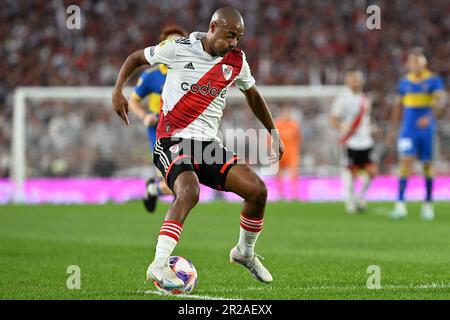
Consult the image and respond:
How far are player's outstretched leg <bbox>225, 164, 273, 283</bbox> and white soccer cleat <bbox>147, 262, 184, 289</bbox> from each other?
2.91 ft

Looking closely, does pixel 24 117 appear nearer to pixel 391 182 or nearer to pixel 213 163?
pixel 391 182

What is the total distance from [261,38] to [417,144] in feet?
44.7

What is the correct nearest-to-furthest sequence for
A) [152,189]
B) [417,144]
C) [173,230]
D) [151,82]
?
[173,230] < [151,82] < [152,189] < [417,144]

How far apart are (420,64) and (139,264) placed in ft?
25.6

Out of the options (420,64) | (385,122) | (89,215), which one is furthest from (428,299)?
(385,122)

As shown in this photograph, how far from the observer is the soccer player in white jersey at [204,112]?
679 centimetres

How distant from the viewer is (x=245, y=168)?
6906 millimetres

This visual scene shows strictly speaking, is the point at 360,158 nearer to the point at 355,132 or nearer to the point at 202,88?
the point at 355,132

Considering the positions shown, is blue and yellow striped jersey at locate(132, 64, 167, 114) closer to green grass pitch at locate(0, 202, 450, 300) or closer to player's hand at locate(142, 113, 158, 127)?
player's hand at locate(142, 113, 158, 127)

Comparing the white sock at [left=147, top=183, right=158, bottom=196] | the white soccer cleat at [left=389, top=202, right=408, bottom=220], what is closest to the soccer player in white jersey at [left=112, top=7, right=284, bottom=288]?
→ the white sock at [left=147, top=183, right=158, bottom=196]

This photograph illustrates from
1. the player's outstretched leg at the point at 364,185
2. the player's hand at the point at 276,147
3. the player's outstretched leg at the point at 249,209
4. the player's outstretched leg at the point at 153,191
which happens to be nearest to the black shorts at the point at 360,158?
the player's outstretched leg at the point at 364,185

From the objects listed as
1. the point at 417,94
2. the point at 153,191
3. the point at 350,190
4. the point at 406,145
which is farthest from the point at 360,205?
the point at 153,191

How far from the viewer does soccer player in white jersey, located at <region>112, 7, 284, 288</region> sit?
6.79 metres

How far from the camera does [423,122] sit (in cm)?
1530
